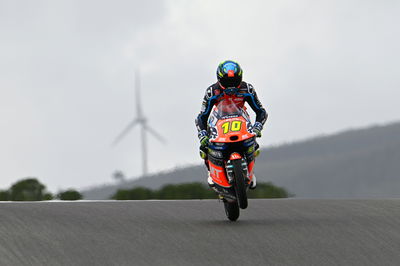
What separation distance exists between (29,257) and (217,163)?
447 cm

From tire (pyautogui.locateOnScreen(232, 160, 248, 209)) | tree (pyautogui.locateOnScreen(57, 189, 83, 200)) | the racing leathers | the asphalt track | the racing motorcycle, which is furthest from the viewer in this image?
tree (pyautogui.locateOnScreen(57, 189, 83, 200))

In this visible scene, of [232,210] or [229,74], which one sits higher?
[229,74]

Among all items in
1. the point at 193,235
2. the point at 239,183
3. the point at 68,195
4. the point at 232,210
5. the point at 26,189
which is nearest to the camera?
the point at 193,235

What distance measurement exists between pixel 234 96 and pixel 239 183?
170 centimetres

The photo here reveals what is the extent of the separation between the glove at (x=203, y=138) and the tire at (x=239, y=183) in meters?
0.94

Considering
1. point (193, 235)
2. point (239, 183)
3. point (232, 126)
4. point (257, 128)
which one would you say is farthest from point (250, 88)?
point (193, 235)

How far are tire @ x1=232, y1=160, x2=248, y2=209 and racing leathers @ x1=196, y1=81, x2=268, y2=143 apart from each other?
3.23 feet

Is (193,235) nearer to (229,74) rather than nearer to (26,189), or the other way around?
(229,74)

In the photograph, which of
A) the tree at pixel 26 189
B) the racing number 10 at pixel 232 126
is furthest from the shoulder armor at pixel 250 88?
the tree at pixel 26 189

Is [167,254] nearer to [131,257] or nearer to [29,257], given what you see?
[131,257]

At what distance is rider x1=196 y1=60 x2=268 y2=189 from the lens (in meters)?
15.3

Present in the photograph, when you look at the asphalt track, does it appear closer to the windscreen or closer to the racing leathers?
the racing leathers

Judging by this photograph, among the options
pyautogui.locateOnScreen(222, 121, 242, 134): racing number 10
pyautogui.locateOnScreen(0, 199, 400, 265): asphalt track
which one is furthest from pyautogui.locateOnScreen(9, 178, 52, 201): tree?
pyautogui.locateOnScreen(222, 121, 242, 134): racing number 10

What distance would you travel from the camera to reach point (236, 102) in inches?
618
